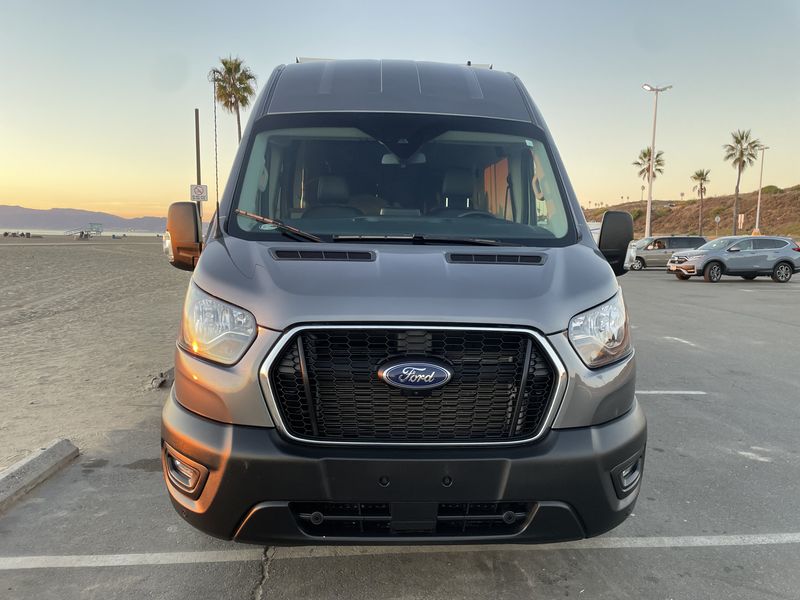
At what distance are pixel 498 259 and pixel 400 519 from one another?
1.17 meters

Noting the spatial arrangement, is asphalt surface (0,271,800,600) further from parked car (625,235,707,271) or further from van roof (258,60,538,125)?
parked car (625,235,707,271)

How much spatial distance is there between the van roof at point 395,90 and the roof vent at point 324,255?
1.26 m

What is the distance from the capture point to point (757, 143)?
65938mm

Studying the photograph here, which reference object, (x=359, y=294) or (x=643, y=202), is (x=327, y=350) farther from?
(x=643, y=202)

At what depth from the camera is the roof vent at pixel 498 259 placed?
2705 mm

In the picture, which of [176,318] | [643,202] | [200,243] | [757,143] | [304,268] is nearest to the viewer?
[304,268]

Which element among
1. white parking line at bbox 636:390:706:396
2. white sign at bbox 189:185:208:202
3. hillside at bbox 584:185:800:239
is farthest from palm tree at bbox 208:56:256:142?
hillside at bbox 584:185:800:239

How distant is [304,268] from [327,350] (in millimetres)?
399

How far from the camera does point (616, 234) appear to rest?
3.59m

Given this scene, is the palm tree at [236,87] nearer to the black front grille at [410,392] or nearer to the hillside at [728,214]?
the black front grille at [410,392]

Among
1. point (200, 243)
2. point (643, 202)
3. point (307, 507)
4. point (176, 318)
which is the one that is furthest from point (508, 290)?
point (643, 202)

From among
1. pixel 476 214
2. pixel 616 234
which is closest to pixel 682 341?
pixel 616 234

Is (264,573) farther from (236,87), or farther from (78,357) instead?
(236,87)

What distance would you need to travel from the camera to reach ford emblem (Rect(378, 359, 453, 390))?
236cm
